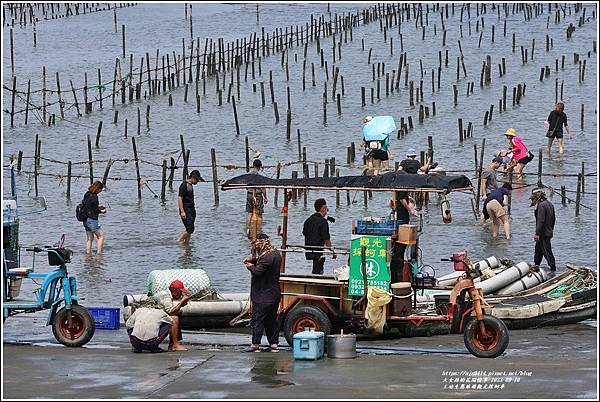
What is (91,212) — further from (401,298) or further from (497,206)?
(401,298)

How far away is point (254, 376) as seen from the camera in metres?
Result: 14.6

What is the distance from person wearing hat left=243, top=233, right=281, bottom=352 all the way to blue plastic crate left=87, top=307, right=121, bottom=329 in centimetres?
275

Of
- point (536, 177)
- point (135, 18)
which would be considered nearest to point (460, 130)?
point (536, 177)

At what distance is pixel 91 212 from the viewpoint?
2656cm

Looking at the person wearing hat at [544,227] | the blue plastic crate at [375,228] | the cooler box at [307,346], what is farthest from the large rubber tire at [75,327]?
the person wearing hat at [544,227]

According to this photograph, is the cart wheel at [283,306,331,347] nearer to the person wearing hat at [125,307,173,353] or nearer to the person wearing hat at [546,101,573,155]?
the person wearing hat at [125,307,173,353]

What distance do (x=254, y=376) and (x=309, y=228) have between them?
6.49 metres

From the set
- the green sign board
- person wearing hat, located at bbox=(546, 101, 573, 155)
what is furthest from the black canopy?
person wearing hat, located at bbox=(546, 101, 573, 155)

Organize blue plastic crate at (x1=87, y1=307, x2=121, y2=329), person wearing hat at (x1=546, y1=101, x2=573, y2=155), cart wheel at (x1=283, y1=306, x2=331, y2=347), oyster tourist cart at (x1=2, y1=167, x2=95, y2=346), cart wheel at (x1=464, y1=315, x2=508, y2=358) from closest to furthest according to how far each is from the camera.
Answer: cart wheel at (x1=464, y1=315, x2=508, y2=358) < oyster tourist cart at (x1=2, y1=167, x2=95, y2=346) < cart wheel at (x1=283, y1=306, x2=331, y2=347) < blue plastic crate at (x1=87, y1=307, x2=121, y2=329) < person wearing hat at (x1=546, y1=101, x2=573, y2=155)

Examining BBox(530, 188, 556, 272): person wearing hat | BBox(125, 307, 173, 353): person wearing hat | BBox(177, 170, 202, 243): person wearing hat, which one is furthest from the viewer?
BBox(177, 170, 202, 243): person wearing hat

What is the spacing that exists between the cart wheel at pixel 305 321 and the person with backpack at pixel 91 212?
883 cm

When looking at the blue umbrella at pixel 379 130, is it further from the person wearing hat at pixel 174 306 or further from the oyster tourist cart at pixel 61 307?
the oyster tourist cart at pixel 61 307

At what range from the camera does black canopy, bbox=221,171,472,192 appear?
17.6 meters

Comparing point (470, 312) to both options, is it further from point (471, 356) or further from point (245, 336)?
point (245, 336)
